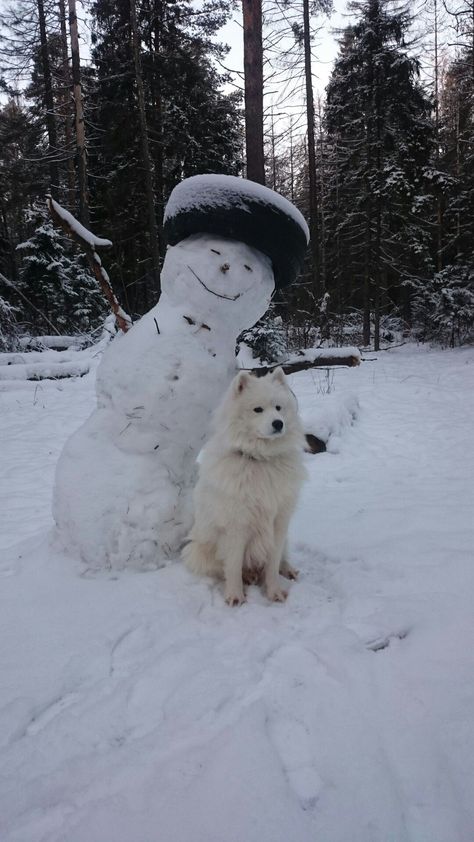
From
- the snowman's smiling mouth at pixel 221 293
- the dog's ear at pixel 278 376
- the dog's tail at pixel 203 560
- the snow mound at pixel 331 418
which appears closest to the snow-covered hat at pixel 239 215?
the snowman's smiling mouth at pixel 221 293

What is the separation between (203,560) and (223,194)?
240 cm

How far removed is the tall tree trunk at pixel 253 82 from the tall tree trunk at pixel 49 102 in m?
9.03

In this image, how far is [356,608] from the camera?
2297 millimetres

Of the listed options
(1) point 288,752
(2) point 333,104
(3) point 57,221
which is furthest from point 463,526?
(2) point 333,104

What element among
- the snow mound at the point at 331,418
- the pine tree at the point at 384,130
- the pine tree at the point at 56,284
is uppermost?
the pine tree at the point at 384,130

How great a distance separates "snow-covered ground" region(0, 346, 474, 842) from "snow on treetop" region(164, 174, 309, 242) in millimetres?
2452

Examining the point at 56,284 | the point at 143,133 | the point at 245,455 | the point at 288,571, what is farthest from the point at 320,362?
the point at 56,284

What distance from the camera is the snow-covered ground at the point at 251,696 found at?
125 cm

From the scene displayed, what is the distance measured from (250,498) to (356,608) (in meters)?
0.83

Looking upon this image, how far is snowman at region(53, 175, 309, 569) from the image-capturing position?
110 inches

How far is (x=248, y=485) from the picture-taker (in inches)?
99.0

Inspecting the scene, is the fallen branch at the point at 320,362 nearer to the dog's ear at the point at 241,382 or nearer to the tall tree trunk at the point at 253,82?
the dog's ear at the point at 241,382

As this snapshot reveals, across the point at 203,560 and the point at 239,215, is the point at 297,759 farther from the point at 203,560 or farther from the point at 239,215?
the point at 239,215

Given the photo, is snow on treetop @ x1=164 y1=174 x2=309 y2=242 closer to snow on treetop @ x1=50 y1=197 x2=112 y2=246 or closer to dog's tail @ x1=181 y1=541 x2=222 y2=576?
snow on treetop @ x1=50 y1=197 x2=112 y2=246
